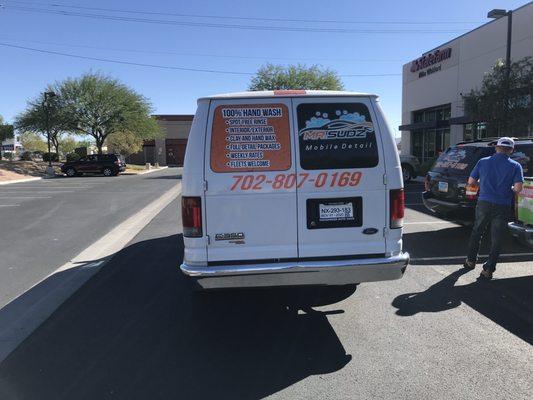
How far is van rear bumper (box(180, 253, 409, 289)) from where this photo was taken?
13.6ft

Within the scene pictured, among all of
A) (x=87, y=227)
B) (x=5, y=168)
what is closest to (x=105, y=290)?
(x=87, y=227)

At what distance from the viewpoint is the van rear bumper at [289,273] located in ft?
13.6

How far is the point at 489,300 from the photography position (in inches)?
209

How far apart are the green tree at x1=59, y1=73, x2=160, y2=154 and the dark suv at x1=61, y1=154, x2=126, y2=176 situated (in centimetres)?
637

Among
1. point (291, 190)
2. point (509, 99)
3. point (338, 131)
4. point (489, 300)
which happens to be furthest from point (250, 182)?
point (509, 99)

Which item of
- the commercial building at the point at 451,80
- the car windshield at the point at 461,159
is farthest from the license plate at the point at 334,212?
the commercial building at the point at 451,80

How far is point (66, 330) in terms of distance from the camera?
4.58 meters

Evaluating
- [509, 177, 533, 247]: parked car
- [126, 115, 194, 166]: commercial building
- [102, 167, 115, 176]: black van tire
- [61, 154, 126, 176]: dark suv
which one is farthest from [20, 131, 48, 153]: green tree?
[509, 177, 533, 247]: parked car

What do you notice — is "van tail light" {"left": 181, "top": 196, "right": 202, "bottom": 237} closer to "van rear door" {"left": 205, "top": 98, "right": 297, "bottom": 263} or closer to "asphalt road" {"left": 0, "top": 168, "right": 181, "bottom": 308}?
"van rear door" {"left": 205, "top": 98, "right": 297, "bottom": 263}

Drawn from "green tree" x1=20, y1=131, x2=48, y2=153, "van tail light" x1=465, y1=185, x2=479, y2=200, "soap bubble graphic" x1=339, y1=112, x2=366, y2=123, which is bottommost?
"van tail light" x1=465, y1=185, x2=479, y2=200

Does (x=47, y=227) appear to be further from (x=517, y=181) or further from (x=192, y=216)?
(x=517, y=181)

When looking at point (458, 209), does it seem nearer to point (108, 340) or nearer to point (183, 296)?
point (183, 296)

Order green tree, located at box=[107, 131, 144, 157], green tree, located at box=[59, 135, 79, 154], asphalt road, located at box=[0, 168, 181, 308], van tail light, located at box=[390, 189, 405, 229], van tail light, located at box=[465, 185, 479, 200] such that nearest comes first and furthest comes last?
van tail light, located at box=[390, 189, 405, 229] < asphalt road, located at box=[0, 168, 181, 308] < van tail light, located at box=[465, 185, 479, 200] < green tree, located at box=[107, 131, 144, 157] < green tree, located at box=[59, 135, 79, 154]

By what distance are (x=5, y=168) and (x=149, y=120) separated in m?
13.2
